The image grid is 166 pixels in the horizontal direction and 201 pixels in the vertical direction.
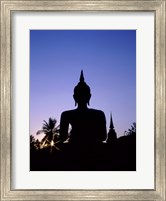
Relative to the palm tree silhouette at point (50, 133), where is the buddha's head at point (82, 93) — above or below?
above

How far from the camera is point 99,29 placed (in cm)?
180

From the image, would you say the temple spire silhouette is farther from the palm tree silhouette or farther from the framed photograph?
the palm tree silhouette

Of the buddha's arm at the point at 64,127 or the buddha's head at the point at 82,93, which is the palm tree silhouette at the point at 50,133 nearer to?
the buddha's arm at the point at 64,127

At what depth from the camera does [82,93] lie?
5.90 ft

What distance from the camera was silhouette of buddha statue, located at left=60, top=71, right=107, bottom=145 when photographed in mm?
1803

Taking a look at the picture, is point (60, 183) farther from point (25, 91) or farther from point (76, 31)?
point (76, 31)

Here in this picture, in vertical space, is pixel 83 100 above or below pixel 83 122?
above

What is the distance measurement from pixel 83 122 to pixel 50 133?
0.52ft

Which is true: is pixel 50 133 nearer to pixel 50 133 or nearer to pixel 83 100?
pixel 50 133

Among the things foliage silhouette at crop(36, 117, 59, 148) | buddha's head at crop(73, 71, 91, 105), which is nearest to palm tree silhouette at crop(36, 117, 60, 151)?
foliage silhouette at crop(36, 117, 59, 148)

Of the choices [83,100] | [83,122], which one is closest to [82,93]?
[83,100]

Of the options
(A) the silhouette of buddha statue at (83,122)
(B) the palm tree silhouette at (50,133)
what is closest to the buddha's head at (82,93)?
(A) the silhouette of buddha statue at (83,122)

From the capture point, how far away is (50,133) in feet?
5.94

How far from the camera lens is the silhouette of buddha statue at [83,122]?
1.80 m
